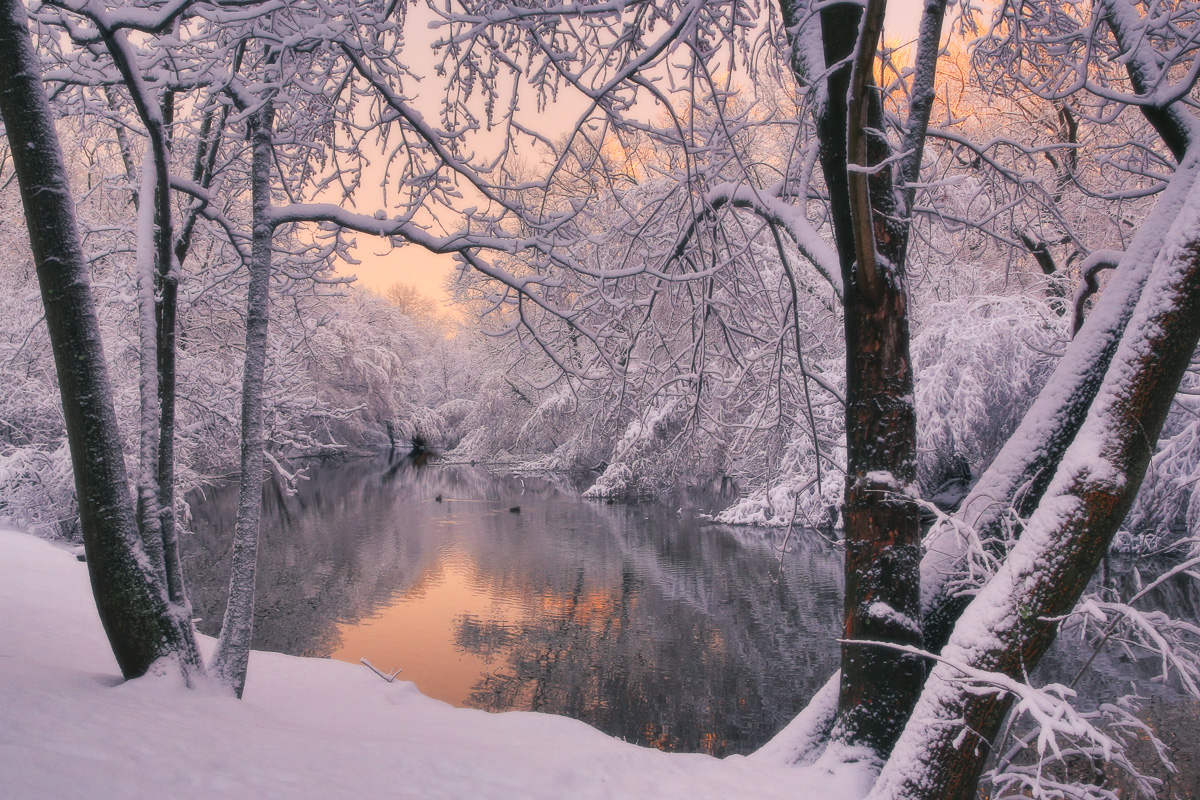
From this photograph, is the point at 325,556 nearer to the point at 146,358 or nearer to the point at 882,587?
the point at 146,358

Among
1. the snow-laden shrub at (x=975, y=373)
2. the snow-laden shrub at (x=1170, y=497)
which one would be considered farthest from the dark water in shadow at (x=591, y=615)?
the snow-laden shrub at (x=975, y=373)

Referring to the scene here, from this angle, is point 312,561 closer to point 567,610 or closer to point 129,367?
point 129,367

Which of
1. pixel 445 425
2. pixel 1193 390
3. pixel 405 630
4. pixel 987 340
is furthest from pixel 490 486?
pixel 1193 390

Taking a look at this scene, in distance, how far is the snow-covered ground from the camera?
225 centimetres

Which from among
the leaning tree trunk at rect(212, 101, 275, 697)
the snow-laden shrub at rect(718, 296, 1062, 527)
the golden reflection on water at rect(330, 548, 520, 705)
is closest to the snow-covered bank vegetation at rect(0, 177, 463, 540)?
the leaning tree trunk at rect(212, 101, 275, 697)

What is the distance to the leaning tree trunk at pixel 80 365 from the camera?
10.5ft

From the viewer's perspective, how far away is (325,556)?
12.7 m

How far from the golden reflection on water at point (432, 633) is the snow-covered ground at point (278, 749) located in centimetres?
229

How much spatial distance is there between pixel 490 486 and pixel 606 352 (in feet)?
59.4

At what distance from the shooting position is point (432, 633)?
892 centimetres

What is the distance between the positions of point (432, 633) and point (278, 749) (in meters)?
6.21

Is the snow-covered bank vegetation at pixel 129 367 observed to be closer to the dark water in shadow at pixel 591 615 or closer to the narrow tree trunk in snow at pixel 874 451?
the dark water in shadow at pixel 591 615

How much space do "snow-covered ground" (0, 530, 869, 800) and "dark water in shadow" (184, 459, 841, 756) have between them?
1.73 m

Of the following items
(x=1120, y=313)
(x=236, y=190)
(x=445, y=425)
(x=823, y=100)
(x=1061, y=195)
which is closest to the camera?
(x=1120, y=313)
